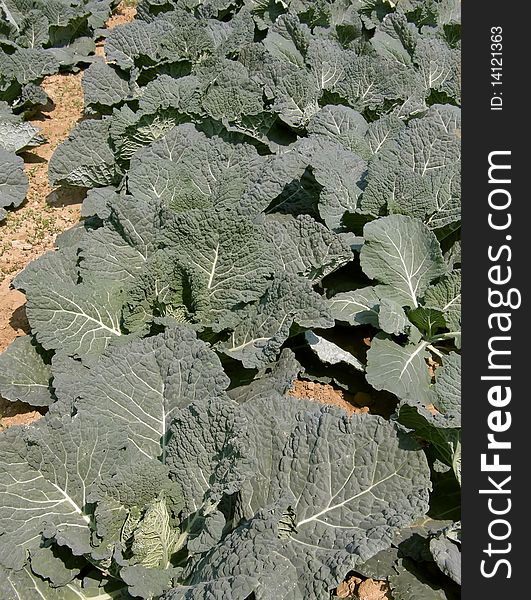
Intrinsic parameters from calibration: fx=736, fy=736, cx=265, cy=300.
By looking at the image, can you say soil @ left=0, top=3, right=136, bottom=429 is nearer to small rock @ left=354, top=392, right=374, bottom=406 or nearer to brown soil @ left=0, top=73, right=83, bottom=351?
brown soil @ left=0, top=73, right=83, bottom=351

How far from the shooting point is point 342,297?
3.90 m

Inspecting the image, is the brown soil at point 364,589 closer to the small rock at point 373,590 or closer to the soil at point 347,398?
the small rock at point 373,590

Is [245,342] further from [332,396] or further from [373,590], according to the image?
[373,590]

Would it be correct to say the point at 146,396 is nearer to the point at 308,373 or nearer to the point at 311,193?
the point at 308,373

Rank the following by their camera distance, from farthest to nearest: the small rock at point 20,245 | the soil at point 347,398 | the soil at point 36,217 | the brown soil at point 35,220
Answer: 1. the small rock at point 20,245
2. the brown soil at point 35,220
3. the soil at point 36,217
4. the soil at point 347,398

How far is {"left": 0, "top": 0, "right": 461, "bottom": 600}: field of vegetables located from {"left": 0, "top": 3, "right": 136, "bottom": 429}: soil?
0.15 meters

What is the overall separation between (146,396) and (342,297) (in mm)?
1306

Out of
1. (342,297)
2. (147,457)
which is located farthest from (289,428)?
(342,297)

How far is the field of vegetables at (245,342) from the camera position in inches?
102

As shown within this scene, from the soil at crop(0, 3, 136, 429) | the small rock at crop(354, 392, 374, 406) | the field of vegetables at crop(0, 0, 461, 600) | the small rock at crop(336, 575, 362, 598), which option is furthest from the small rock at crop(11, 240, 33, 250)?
the small rock at crop(336, 575, 362, 598)

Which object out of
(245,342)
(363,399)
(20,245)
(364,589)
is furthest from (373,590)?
(20,245)

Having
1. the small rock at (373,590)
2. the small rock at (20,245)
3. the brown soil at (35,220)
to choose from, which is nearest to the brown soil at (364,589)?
the small rock at (373,590)

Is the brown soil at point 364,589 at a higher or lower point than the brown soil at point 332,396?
lower

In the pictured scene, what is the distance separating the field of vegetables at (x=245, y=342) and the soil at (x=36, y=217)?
15cm
